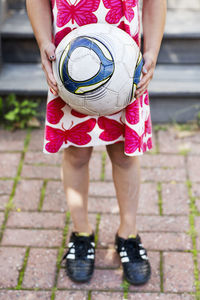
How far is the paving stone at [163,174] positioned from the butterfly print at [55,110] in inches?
45.0

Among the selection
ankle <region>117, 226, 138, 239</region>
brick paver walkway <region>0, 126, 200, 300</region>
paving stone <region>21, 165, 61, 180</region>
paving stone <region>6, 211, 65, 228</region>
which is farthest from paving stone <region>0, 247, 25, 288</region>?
paving stone <region>21, 165, 61, 180</region>

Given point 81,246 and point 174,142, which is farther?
point 174,142

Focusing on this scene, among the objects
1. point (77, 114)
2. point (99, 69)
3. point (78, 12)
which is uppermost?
point (78, 12)

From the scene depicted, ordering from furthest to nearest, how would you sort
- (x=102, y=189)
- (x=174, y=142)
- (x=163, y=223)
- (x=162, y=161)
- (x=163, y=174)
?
1. (x=174, y=142)
2. (x=162, y=161)
3. (x=163, y=174)
4. (x=102, y=189)
5. (x=163, y=223)

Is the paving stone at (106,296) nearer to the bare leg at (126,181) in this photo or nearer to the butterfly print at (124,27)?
the bare leg at (126,181)

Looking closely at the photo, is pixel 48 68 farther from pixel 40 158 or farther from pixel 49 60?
pixel 40 158

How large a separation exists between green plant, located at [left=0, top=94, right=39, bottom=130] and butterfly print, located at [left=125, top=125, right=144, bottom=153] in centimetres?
162

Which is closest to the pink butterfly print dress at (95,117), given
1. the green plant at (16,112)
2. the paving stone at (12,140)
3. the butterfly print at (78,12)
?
the butterfly print at (78,12)

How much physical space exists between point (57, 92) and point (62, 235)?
39.2 inches

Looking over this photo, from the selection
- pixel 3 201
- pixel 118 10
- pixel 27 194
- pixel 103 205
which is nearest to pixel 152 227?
pixel 103 205

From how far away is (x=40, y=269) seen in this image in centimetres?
249

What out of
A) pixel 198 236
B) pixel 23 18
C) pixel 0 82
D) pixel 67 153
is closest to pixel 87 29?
pixel 67 153

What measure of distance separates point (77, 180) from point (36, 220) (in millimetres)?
537

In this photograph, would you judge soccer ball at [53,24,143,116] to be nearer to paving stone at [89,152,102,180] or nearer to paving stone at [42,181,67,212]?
paving stone at [42,181,67,212]
